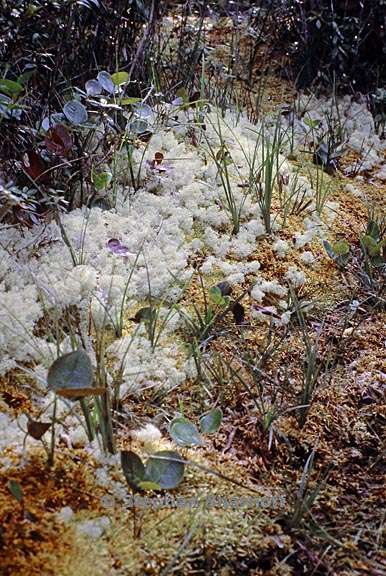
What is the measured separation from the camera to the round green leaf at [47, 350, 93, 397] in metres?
1.43

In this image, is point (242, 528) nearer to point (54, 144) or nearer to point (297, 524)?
point (297, 524)

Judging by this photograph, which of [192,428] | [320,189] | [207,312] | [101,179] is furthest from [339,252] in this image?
[192,428]

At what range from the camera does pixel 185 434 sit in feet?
5.14

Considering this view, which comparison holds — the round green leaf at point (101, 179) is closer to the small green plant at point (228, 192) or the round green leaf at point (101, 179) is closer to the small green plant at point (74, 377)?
the small green plant at point (228, 192)

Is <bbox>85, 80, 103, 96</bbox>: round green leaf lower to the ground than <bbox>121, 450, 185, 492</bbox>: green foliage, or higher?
higher

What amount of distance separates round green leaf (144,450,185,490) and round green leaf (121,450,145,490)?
2 centimetres

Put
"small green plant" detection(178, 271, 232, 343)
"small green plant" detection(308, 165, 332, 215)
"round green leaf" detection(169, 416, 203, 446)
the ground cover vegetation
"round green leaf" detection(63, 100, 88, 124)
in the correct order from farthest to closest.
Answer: "small green plant" detection(308, 165, 332, 215), "round green leaf" detection(63, 100, 88, 124), "small green plant" detection(178, 271, 232, 343), "round green leaf" detection(169, 416, 203, 446), the ground cover vegetation

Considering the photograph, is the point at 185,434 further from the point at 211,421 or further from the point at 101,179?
the point at 101,179

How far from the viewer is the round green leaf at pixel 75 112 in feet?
7.07

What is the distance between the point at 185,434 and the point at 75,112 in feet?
3.94

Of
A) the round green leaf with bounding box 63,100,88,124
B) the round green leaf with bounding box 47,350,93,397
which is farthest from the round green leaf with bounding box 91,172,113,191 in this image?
the round green leaf with bounding box 47,350,93,397

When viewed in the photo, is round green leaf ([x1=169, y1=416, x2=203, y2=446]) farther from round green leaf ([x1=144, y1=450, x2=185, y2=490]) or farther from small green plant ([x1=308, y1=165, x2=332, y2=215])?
small green plant ([x1=308, y1=165, x2=332, y2=215])

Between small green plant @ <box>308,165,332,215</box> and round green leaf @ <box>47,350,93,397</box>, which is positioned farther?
small green plant @ <box>308,165,332,215</box>

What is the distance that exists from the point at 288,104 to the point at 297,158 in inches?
23.9
